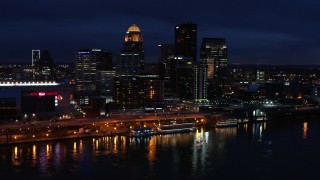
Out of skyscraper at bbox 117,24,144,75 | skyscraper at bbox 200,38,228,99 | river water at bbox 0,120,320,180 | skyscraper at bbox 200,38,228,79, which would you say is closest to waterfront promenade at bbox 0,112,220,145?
river water at bbox 0,120,320,180

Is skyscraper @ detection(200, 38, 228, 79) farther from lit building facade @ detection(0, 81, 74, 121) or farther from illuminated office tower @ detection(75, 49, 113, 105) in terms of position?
lit building facade @ detection(0, 81, 74, 121)

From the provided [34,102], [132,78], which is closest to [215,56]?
[132,78]

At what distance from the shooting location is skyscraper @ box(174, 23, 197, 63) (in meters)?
41.9

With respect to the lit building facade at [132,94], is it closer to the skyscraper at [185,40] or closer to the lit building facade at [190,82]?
the lit building facade at [190,82]

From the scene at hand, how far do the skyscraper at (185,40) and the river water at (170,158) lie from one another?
26091mm

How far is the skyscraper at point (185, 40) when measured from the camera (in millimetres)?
41875

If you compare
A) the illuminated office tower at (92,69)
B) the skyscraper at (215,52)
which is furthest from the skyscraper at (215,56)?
the illuminated office tower at (92,69)

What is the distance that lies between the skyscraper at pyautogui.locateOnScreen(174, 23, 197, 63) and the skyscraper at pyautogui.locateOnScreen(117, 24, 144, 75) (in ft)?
10.8

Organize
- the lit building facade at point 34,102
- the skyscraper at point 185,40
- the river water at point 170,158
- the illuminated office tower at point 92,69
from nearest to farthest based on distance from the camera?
the river water at point 170,158 → the lit building facade at point 34,102 → the illuminated office tower at point 92,69 → the skyscraper at point 185,40

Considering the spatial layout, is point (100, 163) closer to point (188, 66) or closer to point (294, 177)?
point (294, 177)

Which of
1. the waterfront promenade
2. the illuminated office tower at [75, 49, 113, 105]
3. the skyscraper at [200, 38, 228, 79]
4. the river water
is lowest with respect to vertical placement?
the river water

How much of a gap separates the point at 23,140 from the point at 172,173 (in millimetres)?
5690

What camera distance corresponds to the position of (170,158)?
12219mm

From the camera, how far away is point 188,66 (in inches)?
1227
